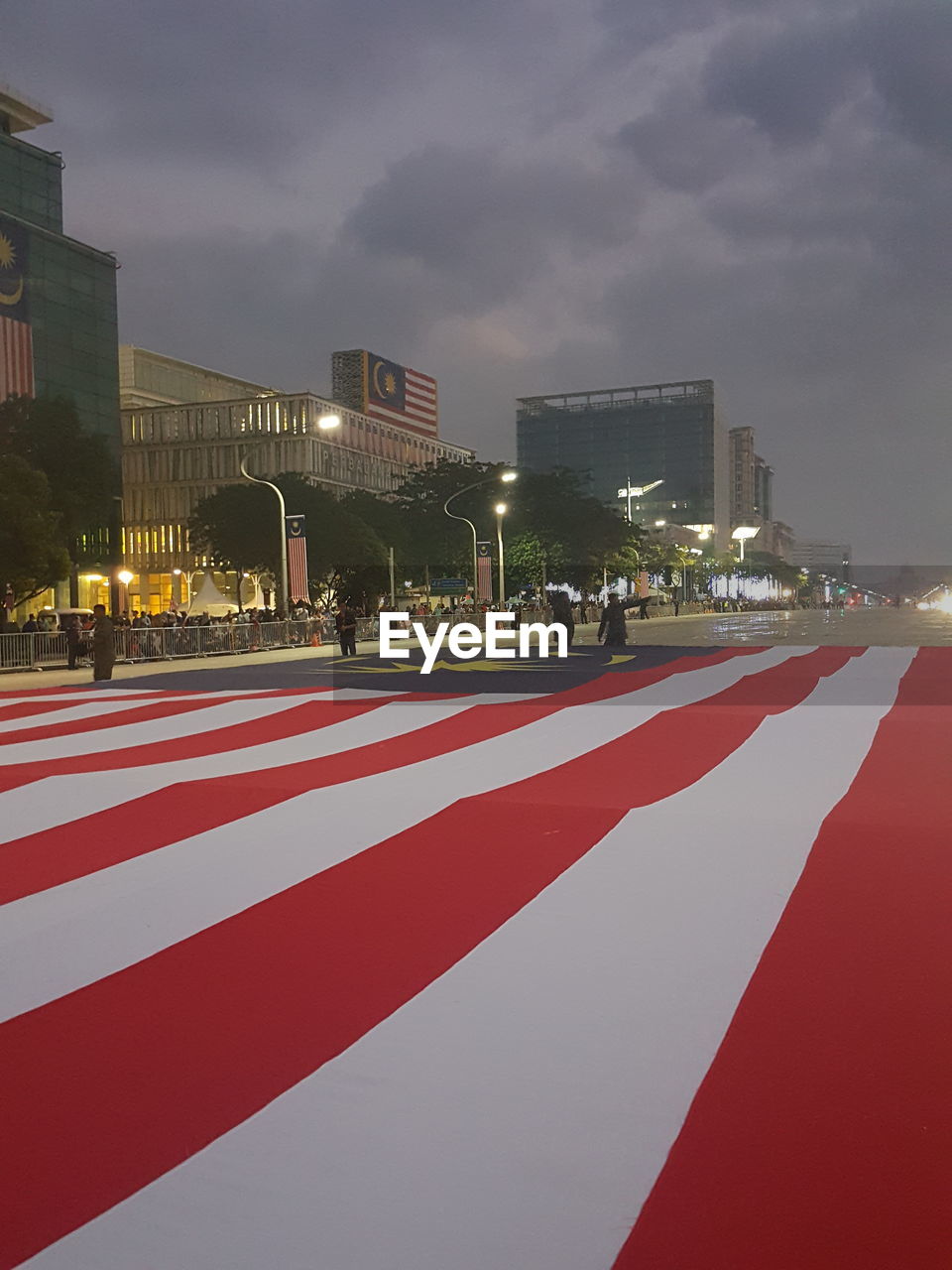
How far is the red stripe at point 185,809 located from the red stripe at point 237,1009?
58.0 inches

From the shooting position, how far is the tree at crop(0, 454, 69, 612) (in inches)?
1201

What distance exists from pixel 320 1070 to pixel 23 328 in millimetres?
77069

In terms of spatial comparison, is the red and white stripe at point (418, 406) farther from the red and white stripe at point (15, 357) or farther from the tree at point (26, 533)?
the tree at point (26, 533)

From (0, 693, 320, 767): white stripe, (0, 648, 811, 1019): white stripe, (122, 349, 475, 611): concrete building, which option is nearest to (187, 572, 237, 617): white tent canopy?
(0, 693, 320, 767): white stripe

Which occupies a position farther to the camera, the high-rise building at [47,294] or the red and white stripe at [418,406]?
the red and white stripe at [418,406]

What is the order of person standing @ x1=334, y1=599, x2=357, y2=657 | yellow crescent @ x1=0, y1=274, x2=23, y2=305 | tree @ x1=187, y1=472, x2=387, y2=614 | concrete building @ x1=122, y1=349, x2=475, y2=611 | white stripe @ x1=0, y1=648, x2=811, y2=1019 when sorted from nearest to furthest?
1. white stripe @ x1=0, y1=648, x2=811, y2=1019
2. person standing @ x1=334, y1=599, x2=357, y2=657
3. tree @ x1=187, y1=472, x2=387, y2=614
4. yellow crescent @ x1=0, y1=274, x2=23, y2=305
5. concrete building @ x1=122, y1=349, x2=475, y2=611

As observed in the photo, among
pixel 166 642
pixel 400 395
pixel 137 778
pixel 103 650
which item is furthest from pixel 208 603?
pixel 400 395

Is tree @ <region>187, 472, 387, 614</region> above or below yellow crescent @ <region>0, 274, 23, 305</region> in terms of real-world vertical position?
below

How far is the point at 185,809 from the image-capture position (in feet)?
26.9

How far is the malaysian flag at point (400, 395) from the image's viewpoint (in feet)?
412

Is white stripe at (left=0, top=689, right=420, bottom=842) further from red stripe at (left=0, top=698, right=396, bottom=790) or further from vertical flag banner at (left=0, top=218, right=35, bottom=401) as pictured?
vertical flag banner at (left=0, top=218, right=35, bottom=401)

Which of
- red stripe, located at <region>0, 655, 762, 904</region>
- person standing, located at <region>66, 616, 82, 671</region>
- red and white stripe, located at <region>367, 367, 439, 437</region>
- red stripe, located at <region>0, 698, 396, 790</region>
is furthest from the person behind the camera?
red and white stripe, located at <region>367, 367, 439, 437</region>

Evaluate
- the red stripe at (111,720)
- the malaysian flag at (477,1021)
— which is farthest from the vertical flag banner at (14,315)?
the malaysian flag at (477,1021)

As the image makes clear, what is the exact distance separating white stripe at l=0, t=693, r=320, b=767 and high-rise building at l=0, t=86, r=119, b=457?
61.8m
